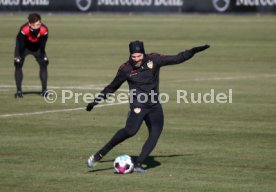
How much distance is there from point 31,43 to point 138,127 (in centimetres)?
1135

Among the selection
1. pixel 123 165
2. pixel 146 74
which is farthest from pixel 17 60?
pixel 123 165

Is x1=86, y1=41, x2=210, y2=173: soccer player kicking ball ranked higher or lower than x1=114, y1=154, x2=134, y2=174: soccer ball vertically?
higher

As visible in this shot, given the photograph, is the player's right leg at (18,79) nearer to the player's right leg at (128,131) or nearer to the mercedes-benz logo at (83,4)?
the player's right leg at (128,131)

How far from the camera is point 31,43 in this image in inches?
1000

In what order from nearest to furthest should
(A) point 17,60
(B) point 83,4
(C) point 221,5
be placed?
(A) point 17,60 → (C) point 221,5 → (B) point 83,4

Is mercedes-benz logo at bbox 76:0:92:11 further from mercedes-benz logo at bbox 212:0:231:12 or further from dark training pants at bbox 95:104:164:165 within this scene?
dark training pants at bbox 95:104:164:165

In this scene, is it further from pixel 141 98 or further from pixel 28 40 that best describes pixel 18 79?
pixel 141 98

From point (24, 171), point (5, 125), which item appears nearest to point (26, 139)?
point (5, 125)

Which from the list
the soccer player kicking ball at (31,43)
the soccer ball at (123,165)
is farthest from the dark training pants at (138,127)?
the soccer player kicking ball at (31,43)

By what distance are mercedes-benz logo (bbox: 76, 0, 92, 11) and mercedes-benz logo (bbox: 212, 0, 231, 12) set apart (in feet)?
31.9

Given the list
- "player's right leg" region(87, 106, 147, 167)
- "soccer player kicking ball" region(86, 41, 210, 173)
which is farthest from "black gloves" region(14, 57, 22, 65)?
"player's right leg" region(87, 106, 147, 167)

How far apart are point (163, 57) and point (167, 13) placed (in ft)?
191

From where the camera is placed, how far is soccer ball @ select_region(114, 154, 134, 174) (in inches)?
565

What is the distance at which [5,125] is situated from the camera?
2005 centimetres
